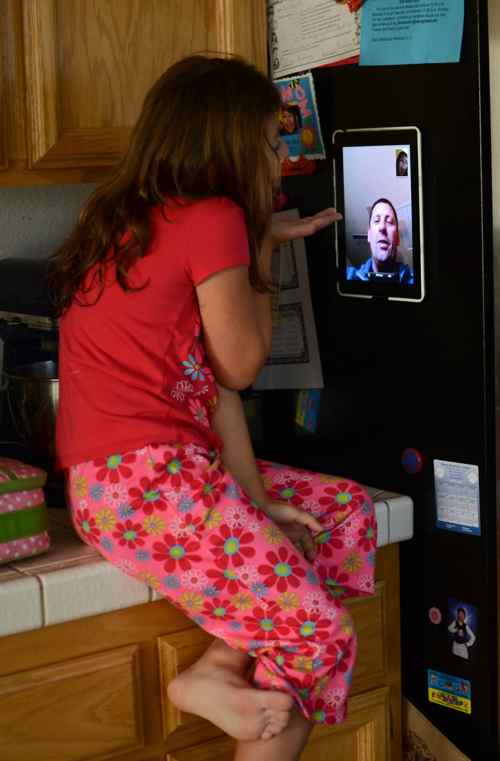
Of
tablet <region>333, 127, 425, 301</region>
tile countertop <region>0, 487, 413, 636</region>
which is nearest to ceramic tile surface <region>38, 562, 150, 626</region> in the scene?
tile countertop <region>0, 487, 413, 636</region>

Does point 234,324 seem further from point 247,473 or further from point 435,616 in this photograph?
point 435,616

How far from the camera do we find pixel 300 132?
217cm

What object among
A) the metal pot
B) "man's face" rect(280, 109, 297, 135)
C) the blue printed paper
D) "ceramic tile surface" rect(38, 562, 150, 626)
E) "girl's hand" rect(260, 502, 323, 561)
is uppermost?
the blue printed paper

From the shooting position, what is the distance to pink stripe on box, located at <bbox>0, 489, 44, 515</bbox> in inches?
68.7

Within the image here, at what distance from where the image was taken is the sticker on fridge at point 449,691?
206 centimetres

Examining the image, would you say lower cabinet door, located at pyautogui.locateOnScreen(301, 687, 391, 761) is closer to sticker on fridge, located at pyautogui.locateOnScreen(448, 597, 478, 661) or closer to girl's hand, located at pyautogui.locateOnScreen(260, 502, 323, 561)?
sticker on fridge, located at pyautogui.locateOnScreen(448, 597, 478, 661)

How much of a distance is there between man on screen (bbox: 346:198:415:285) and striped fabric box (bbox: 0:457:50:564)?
648 millimetres

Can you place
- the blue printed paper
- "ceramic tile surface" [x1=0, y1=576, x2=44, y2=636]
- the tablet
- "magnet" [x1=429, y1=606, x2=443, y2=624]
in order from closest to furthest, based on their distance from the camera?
"ceramic tile surface" [x1=0, y1=576, x2=44, y2=636], the blue printed paper, the tablet, "magnet" [x1=429, y1=606, x2=443, y2=624]

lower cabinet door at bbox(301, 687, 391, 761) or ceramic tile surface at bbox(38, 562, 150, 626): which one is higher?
ceramic tile surface at bbox(38, 562, 150, 626)

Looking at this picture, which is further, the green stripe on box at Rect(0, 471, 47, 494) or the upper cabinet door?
the upper cabinet door

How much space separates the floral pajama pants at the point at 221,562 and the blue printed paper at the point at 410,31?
2.25 feet

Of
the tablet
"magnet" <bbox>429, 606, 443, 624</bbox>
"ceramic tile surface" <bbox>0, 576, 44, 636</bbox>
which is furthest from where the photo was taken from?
"magnet" <bbox>429, 606, 443, 624</bbox>

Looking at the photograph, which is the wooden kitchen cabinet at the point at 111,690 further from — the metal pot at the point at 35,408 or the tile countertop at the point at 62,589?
the metal pot at the point at 35,408

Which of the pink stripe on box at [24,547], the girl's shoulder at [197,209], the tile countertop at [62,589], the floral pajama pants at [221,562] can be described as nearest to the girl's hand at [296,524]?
the floral pajama pants at [221,562]
